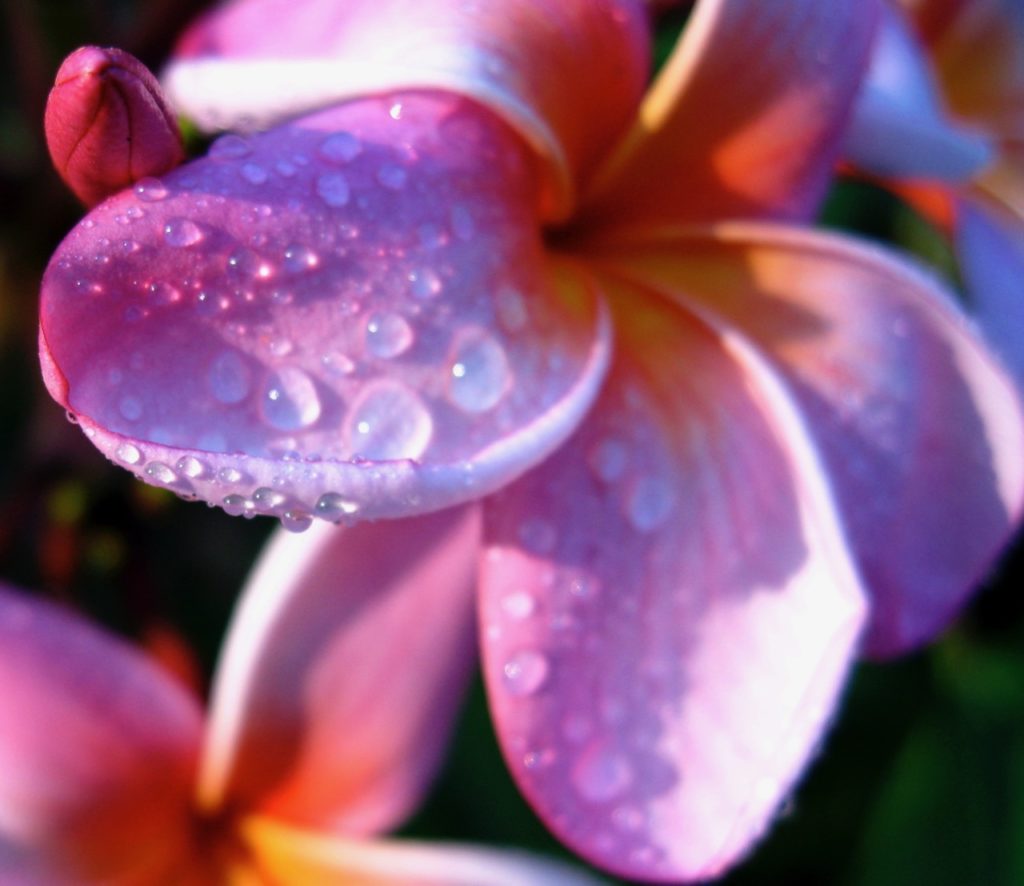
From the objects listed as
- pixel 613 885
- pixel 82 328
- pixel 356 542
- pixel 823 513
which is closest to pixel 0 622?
pixel 356 542

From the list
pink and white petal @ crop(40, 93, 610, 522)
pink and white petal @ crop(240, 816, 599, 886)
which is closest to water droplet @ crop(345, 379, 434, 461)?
pink and white petal @ crop(40, 93, 610, 522)

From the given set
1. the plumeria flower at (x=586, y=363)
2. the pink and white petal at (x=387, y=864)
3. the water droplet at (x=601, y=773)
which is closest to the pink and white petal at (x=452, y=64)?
the plumeria flower at (x=586, y=363)

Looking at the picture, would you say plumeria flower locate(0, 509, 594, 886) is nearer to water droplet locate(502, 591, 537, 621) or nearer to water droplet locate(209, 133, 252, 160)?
water droplet locate(502, 591, 537, 621)

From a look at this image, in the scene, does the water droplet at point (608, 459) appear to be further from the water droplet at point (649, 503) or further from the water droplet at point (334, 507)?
the water droplet at point (334, 507)

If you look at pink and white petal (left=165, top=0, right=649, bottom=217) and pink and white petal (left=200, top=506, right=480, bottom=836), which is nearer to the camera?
pink and white petal (left=165, top=0, right=649, bottom=217)

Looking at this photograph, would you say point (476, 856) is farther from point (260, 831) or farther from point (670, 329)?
point (670, 329)

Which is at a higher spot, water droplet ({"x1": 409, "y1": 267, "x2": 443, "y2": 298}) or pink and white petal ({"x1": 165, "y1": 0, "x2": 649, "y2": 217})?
pink and white petal ({"x1": 165, "y1": 0, "x2": 649, "y2": 217})
